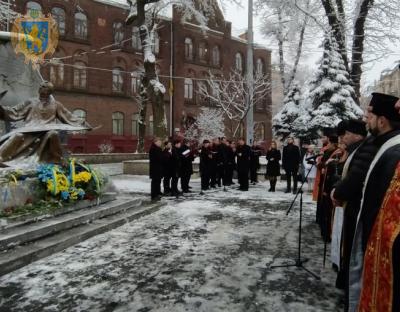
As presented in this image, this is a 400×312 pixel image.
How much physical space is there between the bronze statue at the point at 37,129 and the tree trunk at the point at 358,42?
14.1m

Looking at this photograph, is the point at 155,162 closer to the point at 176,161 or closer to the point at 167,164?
the point at 167,164

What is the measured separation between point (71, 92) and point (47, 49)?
81.9 ft

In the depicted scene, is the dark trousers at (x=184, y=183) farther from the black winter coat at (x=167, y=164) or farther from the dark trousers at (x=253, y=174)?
the dark trousers at (x=253, y=174)

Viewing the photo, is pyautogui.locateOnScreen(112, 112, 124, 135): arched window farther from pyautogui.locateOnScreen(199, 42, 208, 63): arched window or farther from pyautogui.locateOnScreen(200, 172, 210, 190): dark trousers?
pyautogui.locateOnScreen(200, 172, 210, 190): dark trousers

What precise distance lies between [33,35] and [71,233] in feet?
14.7

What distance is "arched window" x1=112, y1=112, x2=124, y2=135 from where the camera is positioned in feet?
114

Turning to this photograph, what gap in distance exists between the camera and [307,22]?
25.2m

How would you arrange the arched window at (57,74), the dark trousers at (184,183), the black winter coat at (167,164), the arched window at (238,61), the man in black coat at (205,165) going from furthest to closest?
1. the arched window at (238,61)
2. the arched window at (57,74)
3. the man in black coat at (205,165)
4. the dark trousers at (184,183)
5. the black winter coat at (167,164)

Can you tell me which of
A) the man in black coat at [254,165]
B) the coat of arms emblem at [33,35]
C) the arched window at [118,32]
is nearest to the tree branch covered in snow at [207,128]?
the arched window at [118,32]

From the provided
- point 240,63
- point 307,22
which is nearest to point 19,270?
point 307,22

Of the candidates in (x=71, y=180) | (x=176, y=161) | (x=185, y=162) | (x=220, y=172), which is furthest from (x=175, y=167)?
(x=71, y=180)

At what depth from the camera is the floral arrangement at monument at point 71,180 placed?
6.93 meters

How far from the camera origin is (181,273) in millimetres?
4723

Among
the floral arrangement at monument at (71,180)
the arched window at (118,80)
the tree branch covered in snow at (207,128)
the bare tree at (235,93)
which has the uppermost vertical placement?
the arched window at (118,80)
